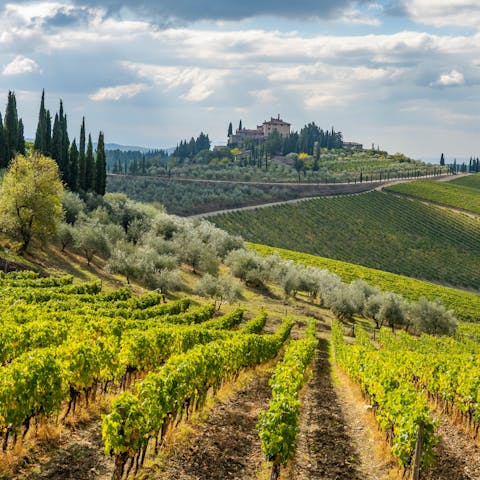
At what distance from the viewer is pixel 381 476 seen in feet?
55.0

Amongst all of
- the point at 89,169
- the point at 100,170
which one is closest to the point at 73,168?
the point at 89,169

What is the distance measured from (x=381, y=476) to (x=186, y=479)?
5981 millimetres

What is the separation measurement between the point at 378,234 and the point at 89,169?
66.0 meters

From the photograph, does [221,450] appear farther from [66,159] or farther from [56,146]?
[56,146]

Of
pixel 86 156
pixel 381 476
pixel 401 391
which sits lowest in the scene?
pixel 381 476

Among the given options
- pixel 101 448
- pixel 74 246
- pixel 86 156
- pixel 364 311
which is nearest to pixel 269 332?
pixel 364 311

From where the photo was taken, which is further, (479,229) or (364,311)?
(479,229)

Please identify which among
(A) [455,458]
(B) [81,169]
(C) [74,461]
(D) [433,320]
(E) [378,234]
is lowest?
(D) [433,320]

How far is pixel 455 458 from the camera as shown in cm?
1917

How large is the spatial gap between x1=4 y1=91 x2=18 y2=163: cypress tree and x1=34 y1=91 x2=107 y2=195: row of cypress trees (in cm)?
307

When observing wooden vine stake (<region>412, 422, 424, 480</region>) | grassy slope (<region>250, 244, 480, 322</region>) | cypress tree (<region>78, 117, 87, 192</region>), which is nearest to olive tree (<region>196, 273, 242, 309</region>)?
grassy slope (<region>250, 244, 480, 322</region>)

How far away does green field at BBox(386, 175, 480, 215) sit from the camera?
14662 centimetres

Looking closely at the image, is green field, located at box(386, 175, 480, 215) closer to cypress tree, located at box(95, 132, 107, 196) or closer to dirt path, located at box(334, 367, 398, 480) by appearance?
cypress tree, located at box(95, 132, 107, 196)

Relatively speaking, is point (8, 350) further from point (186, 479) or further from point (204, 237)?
point (204, 237)
